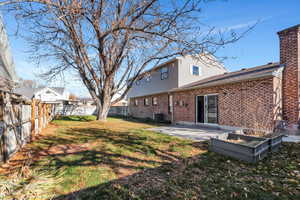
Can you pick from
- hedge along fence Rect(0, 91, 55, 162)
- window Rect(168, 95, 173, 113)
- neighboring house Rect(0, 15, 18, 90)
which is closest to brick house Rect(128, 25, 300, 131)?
window Rect(168, 95, 173, 113)

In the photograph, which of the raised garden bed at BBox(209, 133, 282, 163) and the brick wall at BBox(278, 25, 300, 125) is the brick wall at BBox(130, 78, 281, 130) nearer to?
the brick wall at BBox(278, 25, 300, 125)

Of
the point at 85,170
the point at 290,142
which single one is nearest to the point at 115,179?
the point at 85,170

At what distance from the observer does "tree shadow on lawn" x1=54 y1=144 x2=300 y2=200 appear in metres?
2.30

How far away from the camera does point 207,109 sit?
360 inches

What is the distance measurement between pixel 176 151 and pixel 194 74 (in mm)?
9757

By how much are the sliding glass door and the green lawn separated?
4300 mm

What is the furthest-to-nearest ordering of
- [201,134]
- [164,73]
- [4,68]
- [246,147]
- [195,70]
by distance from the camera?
[164,73], [195,70], [201,134], [4,68], [246,147]

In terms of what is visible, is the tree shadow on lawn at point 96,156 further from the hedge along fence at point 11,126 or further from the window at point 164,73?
the window at point 164,73

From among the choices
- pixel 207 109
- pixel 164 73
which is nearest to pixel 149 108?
pixel 164 73

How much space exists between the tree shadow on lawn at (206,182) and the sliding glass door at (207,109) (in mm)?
5196

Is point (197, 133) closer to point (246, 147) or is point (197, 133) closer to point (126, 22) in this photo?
point (246, 147)

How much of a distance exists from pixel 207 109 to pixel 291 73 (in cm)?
426

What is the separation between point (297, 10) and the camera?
20.0ft

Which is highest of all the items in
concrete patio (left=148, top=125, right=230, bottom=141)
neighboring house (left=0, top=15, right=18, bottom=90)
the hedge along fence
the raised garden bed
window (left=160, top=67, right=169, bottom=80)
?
window (left=160, top=67, right=169, bottom=80)
